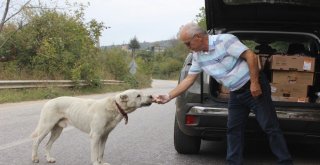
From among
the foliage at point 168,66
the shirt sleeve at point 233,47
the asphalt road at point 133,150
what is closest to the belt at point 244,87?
the shirt sleeve at point 233,47

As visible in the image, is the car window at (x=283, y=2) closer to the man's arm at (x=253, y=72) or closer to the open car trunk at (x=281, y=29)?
the open car trunk at (x=281, y=29)

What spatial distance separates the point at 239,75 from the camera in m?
5.36

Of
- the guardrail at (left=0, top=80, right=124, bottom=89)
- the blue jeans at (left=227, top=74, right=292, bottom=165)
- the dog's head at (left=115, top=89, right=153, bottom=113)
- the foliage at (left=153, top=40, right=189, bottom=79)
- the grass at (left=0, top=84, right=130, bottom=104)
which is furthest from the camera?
the foliage at (left=153, top=40, right=189, bottom=79)

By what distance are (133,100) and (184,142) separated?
1577 mm

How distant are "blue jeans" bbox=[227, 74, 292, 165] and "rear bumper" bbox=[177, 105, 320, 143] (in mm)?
671

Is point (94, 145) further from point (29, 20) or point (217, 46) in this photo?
point (29, 20)

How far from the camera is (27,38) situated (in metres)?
28.0

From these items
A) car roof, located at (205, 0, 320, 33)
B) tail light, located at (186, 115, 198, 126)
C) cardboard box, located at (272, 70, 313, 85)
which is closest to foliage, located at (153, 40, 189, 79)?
car roof, located at (205, 0, 320, 33)

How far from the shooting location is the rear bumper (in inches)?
244

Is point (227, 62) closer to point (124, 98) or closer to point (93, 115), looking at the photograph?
point (124, 98)

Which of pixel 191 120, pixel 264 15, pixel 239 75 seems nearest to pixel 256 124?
pixel 191 120

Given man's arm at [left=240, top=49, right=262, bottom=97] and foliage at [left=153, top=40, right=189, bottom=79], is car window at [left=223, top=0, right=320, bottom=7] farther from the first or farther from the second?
foliage at [left=153, top=40, right=189, bottom=79]

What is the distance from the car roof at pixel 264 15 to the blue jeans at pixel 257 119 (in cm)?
183

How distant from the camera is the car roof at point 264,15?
22.7ft
